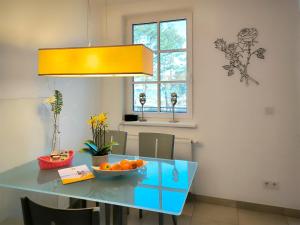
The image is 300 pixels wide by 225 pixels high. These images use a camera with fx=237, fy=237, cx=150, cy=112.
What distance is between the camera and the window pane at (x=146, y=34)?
3164 millimetres

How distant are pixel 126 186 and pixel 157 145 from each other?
3.43 ft

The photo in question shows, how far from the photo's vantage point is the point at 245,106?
2686mm

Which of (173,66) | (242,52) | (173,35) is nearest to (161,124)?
(173,66)

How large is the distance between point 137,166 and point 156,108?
1512mm

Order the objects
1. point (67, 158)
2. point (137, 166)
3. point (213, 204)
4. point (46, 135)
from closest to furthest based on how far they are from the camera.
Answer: point (137, 166), point (67, 158), point (46, 135), point (213, 204)

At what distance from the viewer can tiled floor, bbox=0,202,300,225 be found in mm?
2486

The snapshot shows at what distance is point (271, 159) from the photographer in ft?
8.61

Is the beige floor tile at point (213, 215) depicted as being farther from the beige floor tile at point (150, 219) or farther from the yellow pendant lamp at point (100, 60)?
the yellow pendant lamp at point (100, 60)

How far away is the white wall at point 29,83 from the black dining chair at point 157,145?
2.82ft

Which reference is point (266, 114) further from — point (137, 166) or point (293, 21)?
point (137, 166)

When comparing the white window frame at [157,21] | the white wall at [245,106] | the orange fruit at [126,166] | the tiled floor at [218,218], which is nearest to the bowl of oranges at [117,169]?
the orange fruit at [126,166]

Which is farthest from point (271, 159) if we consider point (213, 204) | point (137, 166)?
point (137, 166)

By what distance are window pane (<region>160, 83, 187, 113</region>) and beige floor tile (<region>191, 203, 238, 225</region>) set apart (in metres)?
1.19

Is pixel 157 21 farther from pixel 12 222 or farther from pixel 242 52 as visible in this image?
pixel 12 222
